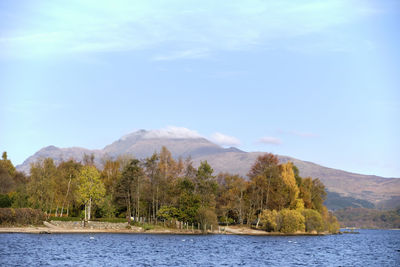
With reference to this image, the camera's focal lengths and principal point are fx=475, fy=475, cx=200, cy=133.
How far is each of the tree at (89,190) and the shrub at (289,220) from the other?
4023 cm

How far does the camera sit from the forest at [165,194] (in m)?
92.9

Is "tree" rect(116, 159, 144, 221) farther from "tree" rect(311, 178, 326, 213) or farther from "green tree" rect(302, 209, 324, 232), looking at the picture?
"tree" rect(311, 178, 326, 213)

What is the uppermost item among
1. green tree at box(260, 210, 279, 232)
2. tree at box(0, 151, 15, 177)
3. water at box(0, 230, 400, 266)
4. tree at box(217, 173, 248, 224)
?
tree at box(0, 151, 15, 177)

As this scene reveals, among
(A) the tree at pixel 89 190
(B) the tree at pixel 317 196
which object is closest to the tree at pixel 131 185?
(A) the tree at pixel 89 190

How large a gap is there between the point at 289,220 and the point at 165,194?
28.6 metres

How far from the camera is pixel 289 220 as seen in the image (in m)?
106

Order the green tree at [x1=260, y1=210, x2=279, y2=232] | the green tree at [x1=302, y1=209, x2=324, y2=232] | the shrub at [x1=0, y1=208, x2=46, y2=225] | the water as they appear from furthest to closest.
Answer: the green tree at [x1=302, y1=209, x2=324, y2=232], the green tree at [x1=260, y1=210, x2=279, y2=232], the shrub at [x1=0, y1=208, x2=46, y2=225], the water

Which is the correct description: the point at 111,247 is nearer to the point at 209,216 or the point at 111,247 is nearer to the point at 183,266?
the point at 183,266

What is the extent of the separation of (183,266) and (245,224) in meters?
71.1

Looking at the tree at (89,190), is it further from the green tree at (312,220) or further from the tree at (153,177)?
the green tree at (312,220)

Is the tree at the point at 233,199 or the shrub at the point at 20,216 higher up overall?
the tree at the point at 233,199

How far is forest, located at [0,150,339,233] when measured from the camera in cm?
9288

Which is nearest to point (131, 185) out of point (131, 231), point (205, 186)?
point (131, 231)

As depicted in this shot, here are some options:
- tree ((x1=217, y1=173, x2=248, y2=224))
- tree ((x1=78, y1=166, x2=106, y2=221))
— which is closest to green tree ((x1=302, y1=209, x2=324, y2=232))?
tree ((x1=217, y1=173, x2=248, y2=224))
